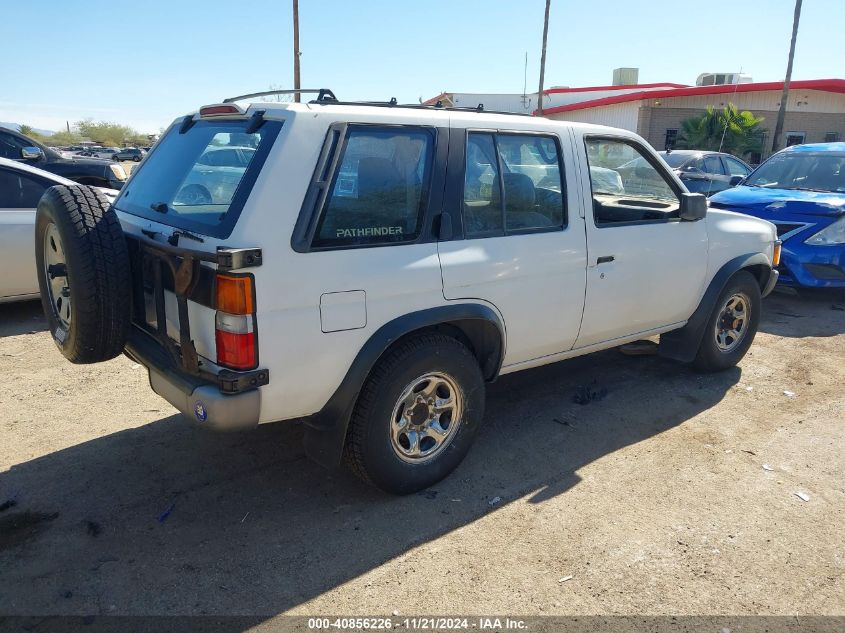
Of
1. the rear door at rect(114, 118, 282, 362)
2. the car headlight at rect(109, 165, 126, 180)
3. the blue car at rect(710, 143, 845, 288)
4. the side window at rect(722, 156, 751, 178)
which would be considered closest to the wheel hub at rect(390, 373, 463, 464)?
the rear door at rect(114, 118, 282, 362)

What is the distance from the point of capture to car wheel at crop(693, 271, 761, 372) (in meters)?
5.07

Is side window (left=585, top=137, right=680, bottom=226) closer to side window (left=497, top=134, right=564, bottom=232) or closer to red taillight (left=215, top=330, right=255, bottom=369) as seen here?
side window (left=497, top=134, right=564, bottom=232)

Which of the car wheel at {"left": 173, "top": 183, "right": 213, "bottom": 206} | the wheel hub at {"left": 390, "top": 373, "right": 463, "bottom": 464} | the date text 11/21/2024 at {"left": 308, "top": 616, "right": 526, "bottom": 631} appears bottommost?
the date text 11/21/2024 at {"left": 308, "top": 616, "right": 526, "bottom": 631}

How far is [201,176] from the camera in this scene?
3.39 m

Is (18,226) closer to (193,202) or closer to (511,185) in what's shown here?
(193,202)

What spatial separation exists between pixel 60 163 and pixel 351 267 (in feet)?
27.9

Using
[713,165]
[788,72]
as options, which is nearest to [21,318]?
[713,165]

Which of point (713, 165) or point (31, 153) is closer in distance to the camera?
point (31, 153)

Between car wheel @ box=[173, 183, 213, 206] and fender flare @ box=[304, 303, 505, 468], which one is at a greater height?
car wheel @ box=[173, 183, 213, 206]

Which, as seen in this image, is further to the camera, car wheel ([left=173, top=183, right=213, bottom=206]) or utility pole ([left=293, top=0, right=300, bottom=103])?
utility pole ([left=293, top=0, right=300, bottom=103])

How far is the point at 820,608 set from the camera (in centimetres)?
273

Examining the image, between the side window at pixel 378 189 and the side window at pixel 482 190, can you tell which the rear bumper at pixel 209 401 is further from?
the side window at pixel 482 190

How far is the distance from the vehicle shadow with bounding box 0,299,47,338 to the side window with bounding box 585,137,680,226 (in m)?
5.20

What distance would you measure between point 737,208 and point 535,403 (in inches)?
189
